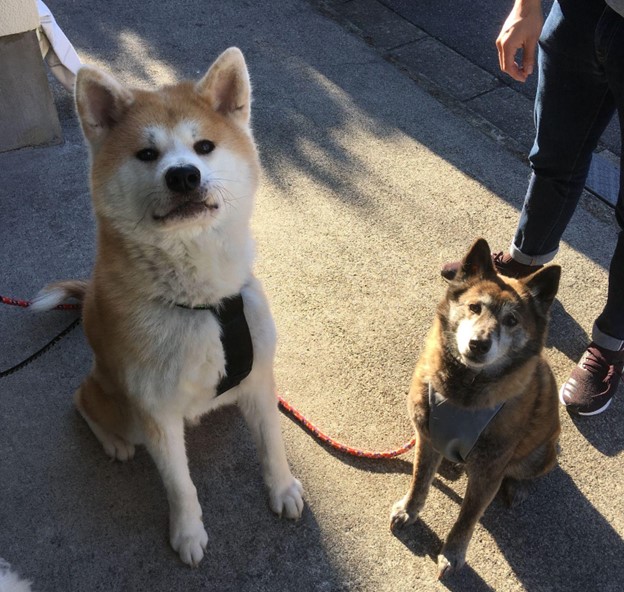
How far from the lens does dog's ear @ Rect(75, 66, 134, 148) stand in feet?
5.66

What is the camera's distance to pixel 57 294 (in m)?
2.57

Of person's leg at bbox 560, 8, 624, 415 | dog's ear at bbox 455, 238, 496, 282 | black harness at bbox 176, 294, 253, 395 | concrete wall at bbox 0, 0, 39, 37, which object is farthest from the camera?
concrete wall at bbox 0, 0, 39, 37

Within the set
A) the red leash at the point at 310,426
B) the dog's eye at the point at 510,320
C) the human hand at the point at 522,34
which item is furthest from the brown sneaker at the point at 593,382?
the human hand at the point at 522,34

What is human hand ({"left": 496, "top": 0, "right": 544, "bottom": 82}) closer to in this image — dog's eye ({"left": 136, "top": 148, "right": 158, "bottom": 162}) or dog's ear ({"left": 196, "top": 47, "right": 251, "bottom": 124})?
dog's ear ({"left": 196, "top": 47, "right": 251, "bottom": 124})

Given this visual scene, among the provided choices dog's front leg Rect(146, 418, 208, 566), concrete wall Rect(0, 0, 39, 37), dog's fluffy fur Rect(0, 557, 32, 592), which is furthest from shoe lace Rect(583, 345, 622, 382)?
concrete wall Rect(0, 0, 39, 37)

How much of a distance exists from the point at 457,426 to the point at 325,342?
935 millimetres

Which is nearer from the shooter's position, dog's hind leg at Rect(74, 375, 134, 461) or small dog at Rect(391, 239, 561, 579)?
small dog at Rect(391, 239, 561, 579)

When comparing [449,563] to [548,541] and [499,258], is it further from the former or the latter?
[499,258]

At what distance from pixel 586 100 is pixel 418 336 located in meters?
1.13

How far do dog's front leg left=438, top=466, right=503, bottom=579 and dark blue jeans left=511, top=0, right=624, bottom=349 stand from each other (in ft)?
3.12

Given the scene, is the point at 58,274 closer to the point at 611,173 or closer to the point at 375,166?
the point at 375,166

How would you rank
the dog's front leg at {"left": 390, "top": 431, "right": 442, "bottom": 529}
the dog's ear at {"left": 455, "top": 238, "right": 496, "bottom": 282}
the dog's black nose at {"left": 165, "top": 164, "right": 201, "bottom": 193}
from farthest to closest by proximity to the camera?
the dog's front leg at {"left": 390, "top": 431, "right": 442, "bottom": 529} → the dog's ear at {"left": 455, "top": 238, "right": 496, "bottom": 282} → the dog's black nose at {"left": 165, "top": 164, "right": 201, "bottom": 193}

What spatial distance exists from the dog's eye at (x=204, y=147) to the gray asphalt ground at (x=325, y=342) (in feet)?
3.64

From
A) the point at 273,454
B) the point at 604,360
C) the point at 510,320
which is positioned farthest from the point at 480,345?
the point at 604,360
